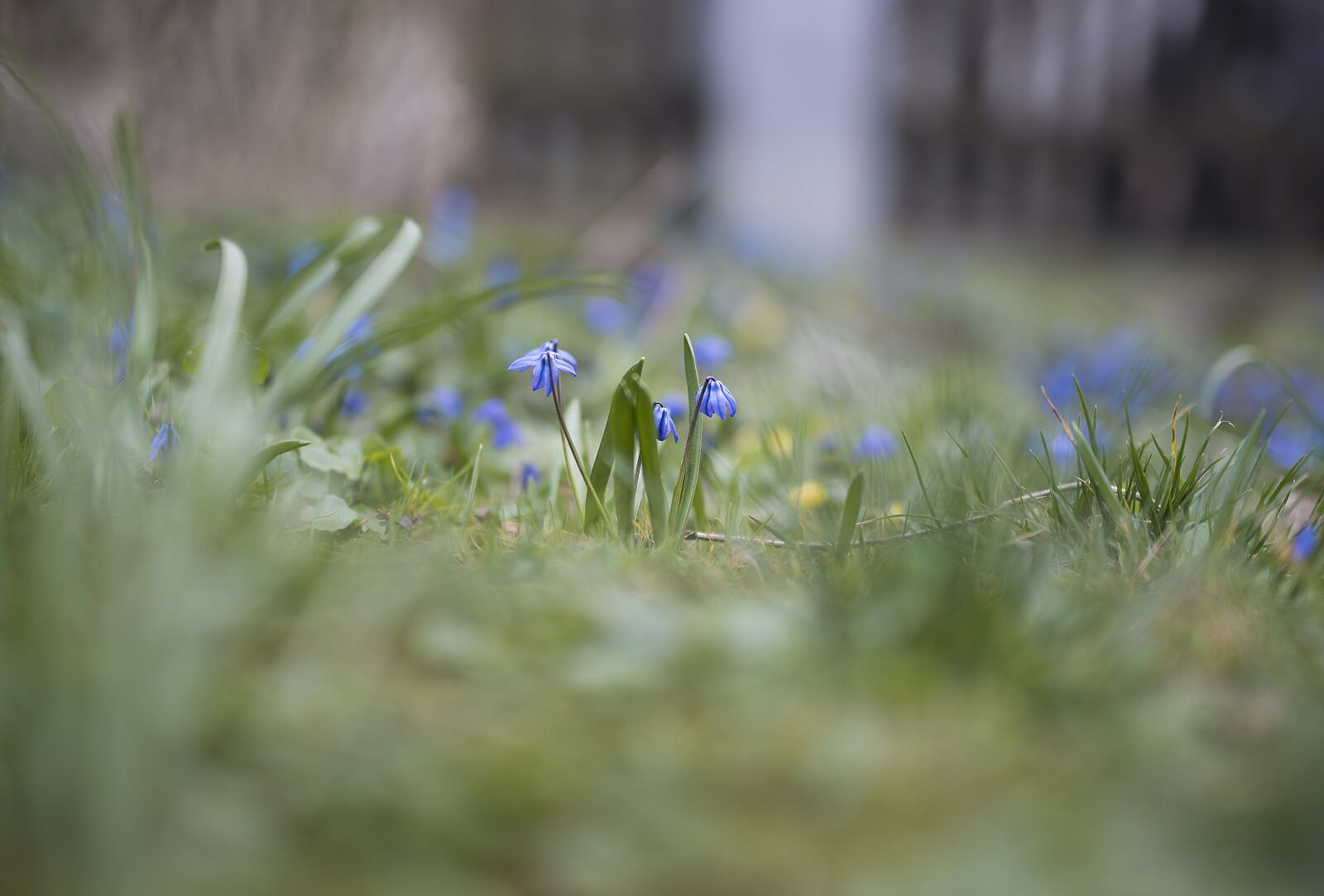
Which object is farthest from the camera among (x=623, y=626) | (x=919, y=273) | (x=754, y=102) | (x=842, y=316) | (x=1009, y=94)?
(x=1009, y=94)

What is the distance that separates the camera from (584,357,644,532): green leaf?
4.40ft

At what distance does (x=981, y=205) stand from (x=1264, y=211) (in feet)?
8.28

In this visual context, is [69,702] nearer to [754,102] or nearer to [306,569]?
[306,569]

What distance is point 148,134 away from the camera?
3582 mm

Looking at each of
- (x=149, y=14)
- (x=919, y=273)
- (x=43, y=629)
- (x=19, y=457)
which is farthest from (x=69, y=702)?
(x=919, y=273)

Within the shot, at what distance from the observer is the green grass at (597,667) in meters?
0.72

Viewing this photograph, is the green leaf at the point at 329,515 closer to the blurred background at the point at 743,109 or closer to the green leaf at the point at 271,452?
the green leaf at the point at 271,452

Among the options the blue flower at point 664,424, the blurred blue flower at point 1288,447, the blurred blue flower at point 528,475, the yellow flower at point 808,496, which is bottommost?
the blurred blue flower at point 1288,447

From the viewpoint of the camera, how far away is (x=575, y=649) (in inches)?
37.3

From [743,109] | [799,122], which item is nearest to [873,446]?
[799,122]

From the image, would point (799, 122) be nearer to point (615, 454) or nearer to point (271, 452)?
point (615, 454)

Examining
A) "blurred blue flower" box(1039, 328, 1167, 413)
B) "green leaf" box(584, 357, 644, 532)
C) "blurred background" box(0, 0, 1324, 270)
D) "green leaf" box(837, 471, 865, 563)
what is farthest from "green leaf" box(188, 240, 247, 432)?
"blurred background" box(0, 0, 1324, 270)

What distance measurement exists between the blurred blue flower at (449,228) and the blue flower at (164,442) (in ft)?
4.34

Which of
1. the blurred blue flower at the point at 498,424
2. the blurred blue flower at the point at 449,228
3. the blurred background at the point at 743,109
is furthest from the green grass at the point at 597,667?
the blurred background at the point at 743,109
